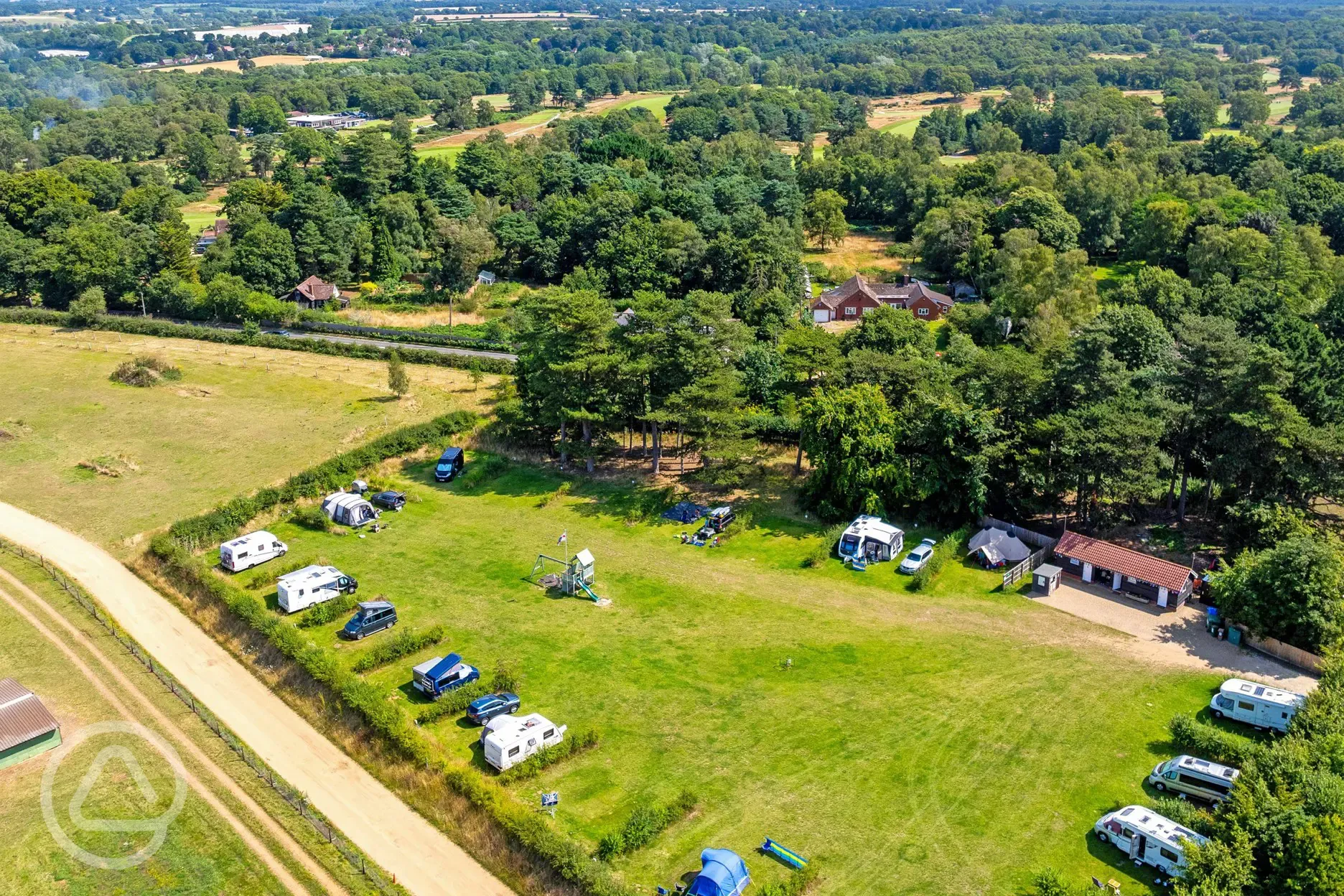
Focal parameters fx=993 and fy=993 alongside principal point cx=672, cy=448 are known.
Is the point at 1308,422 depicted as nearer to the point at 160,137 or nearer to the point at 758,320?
the point at 758,320

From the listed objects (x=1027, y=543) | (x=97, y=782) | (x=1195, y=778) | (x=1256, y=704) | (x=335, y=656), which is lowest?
(x=97, y=782)

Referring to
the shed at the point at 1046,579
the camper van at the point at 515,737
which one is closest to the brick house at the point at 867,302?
the shed at the point at 1046,579

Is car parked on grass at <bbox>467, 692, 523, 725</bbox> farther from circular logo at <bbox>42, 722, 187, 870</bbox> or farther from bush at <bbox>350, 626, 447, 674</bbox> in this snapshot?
circular logo at <bbox>42, 722, 187, 870</bbox>

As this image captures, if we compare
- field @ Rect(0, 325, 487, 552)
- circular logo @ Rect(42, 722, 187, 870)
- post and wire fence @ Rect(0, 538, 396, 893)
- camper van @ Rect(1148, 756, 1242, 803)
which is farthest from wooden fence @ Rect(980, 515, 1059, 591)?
field @ Rect(0, 325, 487, 552)

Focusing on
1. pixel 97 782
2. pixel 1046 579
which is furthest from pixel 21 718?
pixel 1046 579

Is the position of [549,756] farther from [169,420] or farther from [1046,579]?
[169,420]

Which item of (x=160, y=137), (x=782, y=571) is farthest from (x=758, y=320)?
(x=160, y=137)

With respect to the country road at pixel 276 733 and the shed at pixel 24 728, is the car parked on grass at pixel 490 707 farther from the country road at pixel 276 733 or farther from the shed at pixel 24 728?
the shed at pixel 24 728
